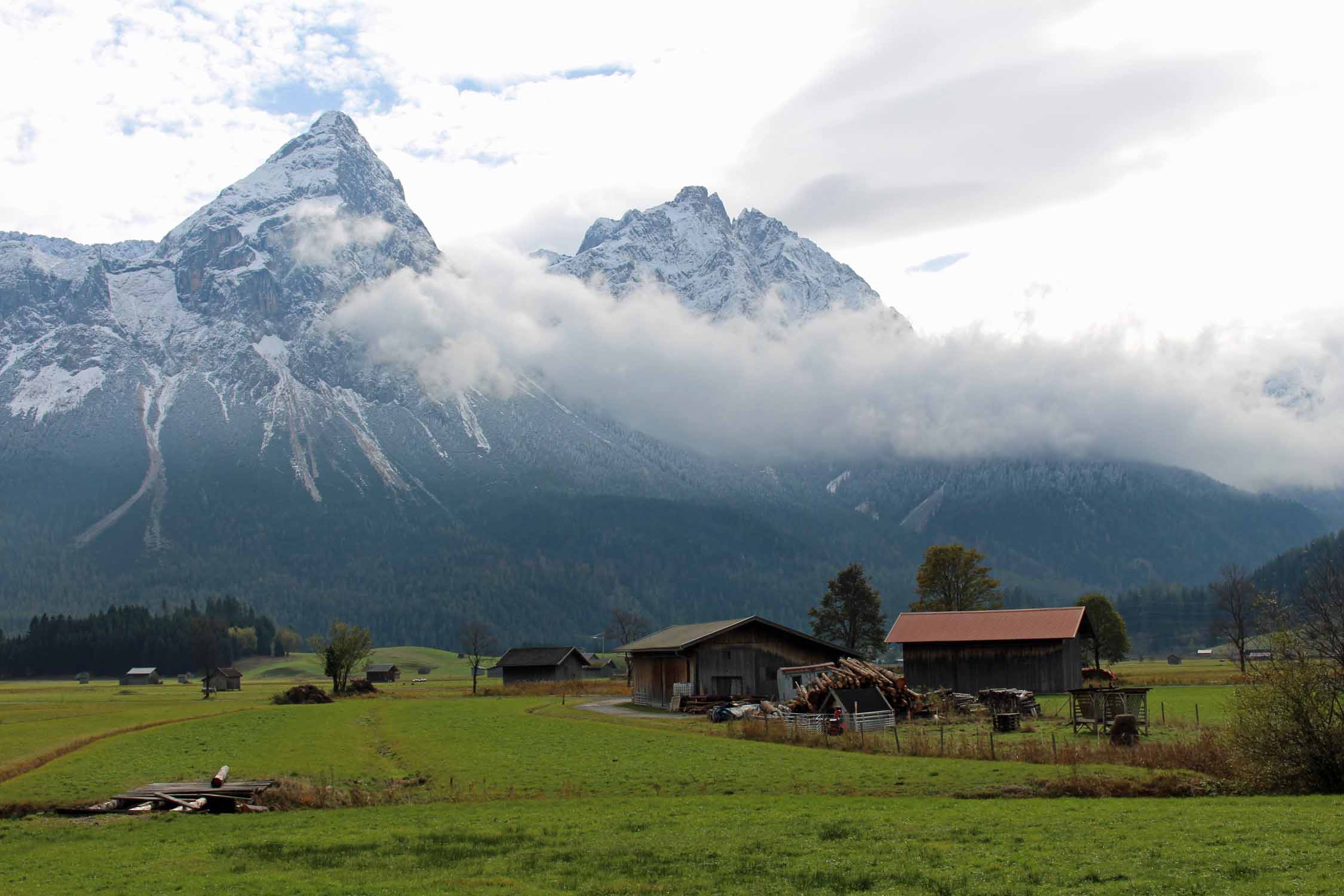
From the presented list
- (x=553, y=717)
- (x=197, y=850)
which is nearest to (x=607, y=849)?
(x=197, y=850)

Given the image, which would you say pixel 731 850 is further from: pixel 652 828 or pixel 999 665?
pixel 999 665

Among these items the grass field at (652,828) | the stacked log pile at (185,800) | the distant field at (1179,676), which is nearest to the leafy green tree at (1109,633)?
the distant field at (1179,676)

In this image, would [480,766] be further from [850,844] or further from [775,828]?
[850,844]

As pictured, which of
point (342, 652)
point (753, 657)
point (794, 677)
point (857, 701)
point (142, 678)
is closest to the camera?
point (857, 701)

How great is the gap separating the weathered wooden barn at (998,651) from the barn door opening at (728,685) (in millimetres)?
10045

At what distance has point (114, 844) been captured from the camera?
85.4 feet

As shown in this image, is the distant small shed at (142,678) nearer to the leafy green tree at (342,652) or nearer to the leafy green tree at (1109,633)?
the leafy green tree at (342,652)

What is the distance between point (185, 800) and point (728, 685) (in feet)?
141

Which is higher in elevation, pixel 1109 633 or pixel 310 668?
pixel 1109 633

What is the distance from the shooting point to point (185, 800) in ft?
103

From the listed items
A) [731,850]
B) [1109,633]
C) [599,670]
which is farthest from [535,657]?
[731,850]

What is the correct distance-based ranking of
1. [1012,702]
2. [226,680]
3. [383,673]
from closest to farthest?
[1012,702], [226,680], [383,673]

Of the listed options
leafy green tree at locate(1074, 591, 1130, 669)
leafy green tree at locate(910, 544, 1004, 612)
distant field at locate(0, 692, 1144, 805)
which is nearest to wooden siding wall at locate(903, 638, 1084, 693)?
distant field at locate(0, 692, 1144, 805)

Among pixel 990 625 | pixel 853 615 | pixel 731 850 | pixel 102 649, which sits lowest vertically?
pixel 731 850
